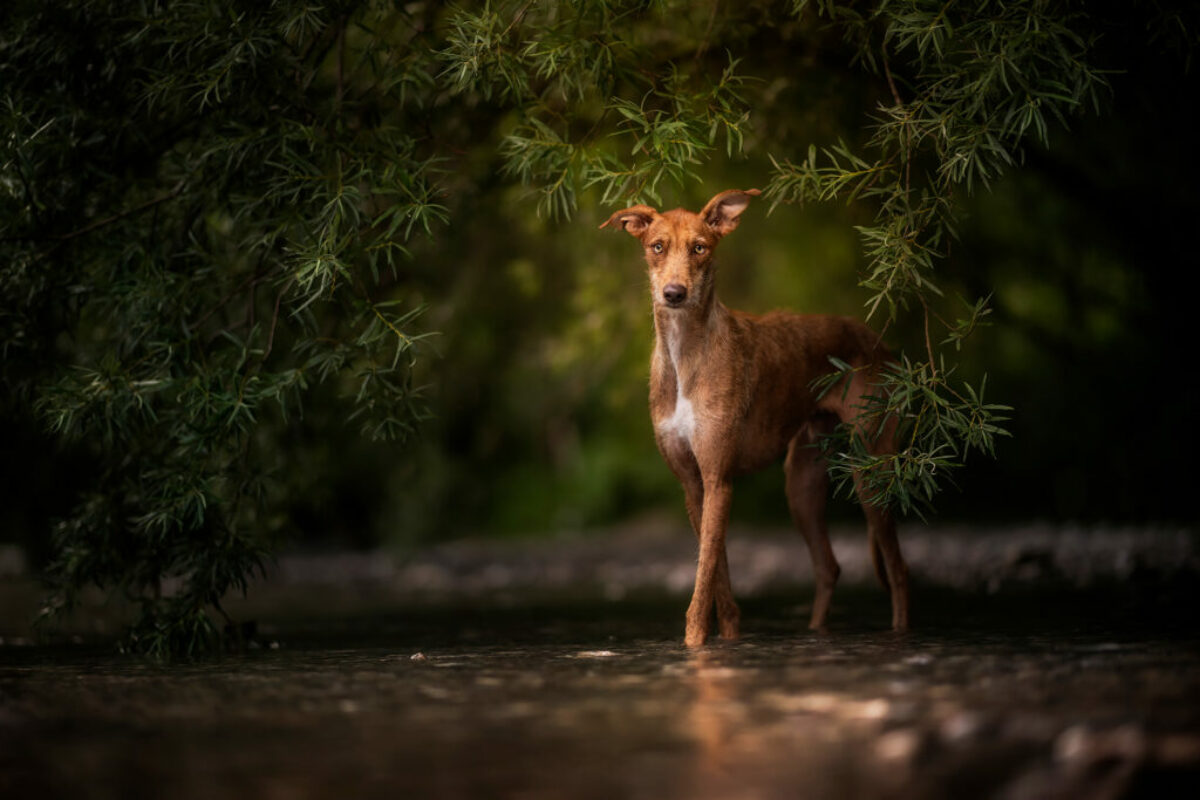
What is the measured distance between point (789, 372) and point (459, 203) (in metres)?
5.30

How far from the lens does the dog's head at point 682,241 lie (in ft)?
26.8

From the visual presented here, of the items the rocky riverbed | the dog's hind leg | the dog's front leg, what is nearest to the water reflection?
the rocky riverbed

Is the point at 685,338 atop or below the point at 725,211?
below

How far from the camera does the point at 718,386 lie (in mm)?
8477

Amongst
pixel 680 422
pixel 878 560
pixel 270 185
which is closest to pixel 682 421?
pixel 680 422

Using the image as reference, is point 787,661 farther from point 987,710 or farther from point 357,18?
point 357,18

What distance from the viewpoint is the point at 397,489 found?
17.4 m

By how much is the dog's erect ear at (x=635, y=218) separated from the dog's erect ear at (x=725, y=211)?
1.01ft

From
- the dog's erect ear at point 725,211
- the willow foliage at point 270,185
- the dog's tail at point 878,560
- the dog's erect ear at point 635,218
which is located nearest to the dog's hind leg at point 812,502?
the dog's tail at point 878,560

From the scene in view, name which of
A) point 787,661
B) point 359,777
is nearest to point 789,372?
point 787,661

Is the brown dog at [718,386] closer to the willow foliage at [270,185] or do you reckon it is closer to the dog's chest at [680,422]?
the dog's chest at [680,422]

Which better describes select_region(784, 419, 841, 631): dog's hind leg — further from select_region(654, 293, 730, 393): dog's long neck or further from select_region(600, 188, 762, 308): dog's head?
select_region(600, 188, 762, 308): dog's head

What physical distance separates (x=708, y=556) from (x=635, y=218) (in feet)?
6.49

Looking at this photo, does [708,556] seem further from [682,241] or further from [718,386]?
[682,241]
